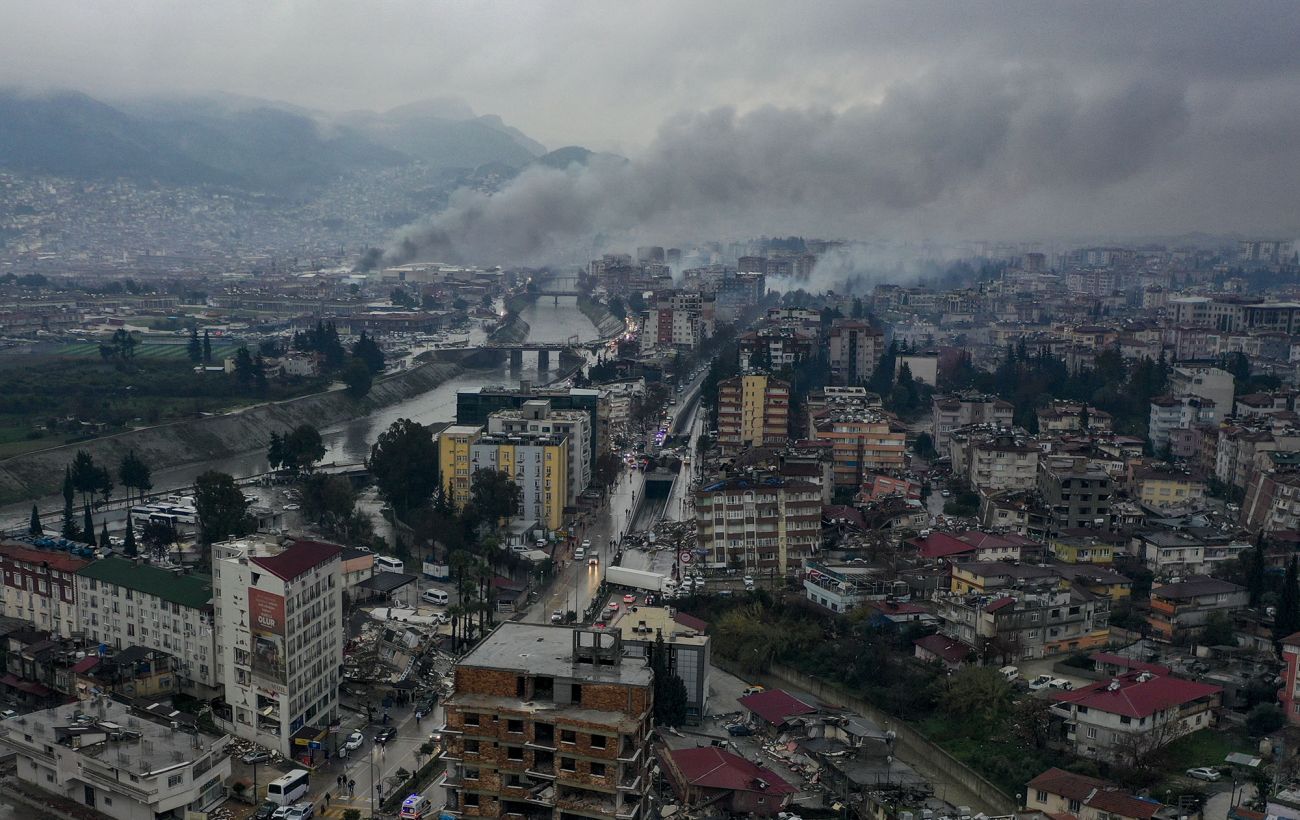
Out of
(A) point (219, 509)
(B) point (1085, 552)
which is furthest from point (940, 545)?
(A) point (219, 509)

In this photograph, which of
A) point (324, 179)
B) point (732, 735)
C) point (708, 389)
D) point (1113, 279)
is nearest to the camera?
point (732, 735)

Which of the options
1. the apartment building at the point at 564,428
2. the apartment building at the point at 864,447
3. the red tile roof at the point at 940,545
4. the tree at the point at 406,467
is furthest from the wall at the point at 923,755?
the apartment building at the point at 864,447

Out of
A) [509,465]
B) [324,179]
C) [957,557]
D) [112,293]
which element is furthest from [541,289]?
[324,179]

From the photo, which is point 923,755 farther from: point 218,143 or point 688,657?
point 218,143

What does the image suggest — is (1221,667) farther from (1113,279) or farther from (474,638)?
(1113,279)

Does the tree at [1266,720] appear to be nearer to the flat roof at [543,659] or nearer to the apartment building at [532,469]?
the flat roof at [543,659]
